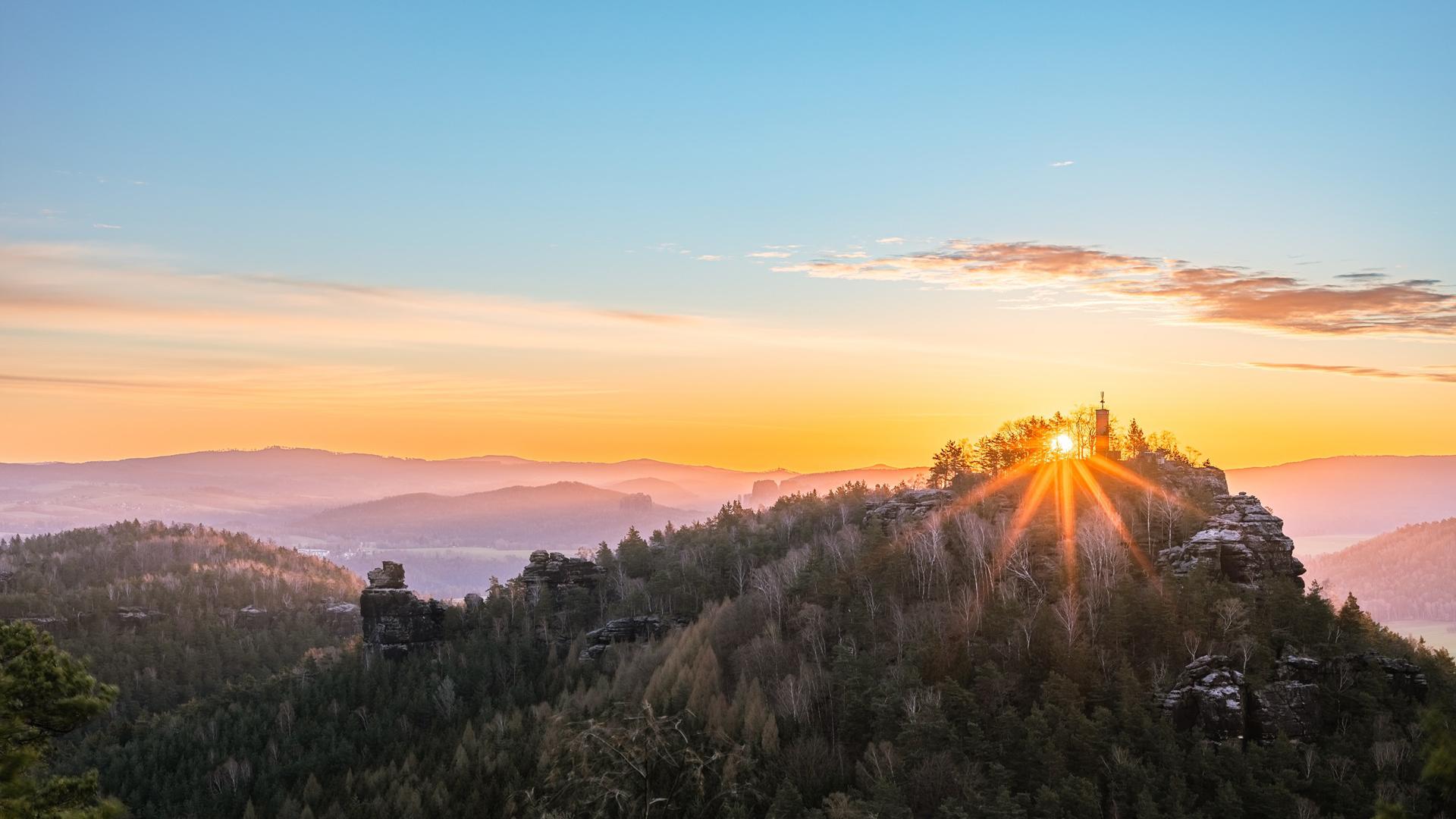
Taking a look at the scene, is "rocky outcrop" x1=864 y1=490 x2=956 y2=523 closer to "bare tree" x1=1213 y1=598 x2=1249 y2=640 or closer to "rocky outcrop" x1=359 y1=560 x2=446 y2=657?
"bare tree" x1=1213 y1=598 x2=1249 y2=640

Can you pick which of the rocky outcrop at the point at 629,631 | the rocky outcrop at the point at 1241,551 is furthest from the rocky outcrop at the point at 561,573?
the rocky outcrop at the point at 1241,551

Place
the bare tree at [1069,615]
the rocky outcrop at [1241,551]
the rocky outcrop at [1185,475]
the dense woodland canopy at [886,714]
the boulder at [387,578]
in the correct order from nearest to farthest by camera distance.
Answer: the dense woodland canopy at [886,714], the bare tree at [1069,615], the rocky outcrop at [1241,551], the rocky outcrop at [1185,475], the boulder at [387,578]

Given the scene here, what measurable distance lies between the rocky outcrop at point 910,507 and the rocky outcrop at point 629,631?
99.9ft

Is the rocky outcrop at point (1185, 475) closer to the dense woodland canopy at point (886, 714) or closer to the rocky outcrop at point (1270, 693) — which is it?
the dense woodland canopy at point (886, 714)

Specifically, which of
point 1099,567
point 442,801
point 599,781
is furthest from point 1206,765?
point 442,801

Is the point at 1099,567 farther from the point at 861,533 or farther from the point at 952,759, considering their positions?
the point at 861,533

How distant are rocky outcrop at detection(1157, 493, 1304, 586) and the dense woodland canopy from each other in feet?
6.79

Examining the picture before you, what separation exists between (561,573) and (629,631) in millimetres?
30102

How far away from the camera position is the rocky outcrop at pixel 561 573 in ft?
543

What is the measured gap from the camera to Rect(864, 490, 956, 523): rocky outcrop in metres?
121

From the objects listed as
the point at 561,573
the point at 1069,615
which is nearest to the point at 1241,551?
the point at 1069,615

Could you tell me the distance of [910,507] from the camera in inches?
4862

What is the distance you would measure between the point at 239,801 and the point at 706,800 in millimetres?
63771

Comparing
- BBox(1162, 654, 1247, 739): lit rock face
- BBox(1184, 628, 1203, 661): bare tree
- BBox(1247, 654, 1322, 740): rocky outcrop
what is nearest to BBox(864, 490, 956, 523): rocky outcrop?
BBox(1184, 628, 1203, 661): bare tree
